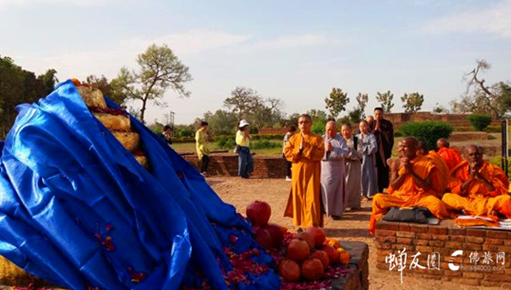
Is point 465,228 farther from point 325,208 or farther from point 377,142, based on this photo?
point 377,142

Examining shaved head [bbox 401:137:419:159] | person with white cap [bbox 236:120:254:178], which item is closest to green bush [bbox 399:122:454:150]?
person with white cap [bbox 236:120:254:178]

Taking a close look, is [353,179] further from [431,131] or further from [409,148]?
[431,131]

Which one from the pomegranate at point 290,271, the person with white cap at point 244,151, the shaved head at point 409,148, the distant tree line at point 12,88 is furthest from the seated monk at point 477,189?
the distant tree line at point 12,88

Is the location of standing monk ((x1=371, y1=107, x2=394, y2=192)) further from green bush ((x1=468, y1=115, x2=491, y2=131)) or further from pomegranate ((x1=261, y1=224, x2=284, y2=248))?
green bush ((x1=468, y1=115, x2=491, y2=131))

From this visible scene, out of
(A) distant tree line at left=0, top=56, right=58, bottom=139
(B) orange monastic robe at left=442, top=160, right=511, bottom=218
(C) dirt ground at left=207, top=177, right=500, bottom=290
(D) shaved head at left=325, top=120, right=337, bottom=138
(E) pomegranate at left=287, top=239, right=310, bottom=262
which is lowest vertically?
(C) dirt ground at left=207, top=177, right=500, bottom=290

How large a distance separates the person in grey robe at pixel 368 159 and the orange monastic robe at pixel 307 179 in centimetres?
248

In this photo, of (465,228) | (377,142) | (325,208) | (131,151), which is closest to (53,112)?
(131,151)

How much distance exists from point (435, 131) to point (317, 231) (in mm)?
16455

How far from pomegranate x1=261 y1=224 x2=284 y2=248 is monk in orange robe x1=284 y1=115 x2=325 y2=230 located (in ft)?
10.2

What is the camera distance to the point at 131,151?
8.09ft

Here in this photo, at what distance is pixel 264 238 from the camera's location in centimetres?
290

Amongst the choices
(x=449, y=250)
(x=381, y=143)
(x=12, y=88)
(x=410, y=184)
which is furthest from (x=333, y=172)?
(x=12, y=88)

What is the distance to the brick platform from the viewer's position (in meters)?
4.55

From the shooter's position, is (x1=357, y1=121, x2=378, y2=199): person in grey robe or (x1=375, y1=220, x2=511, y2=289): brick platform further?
(x1=357, y1=121, x2=378, y2=199): person in grey robe
